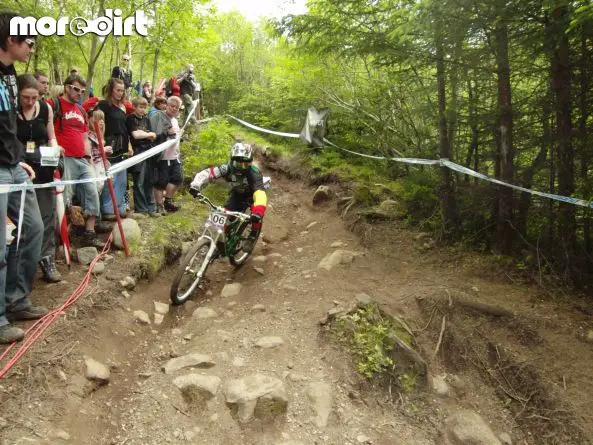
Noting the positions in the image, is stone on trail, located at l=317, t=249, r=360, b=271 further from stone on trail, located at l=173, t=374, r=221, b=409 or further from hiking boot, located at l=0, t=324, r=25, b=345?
hiking boot, located at l=0, t=324, r=25, b=345

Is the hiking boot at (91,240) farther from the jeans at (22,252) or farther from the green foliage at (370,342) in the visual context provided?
the green foliage at (370,342)

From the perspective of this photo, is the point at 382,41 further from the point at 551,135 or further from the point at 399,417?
the point at 399,417

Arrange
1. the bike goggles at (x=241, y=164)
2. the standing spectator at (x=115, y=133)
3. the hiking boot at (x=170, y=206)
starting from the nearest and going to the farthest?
the standing spectator at (x=115, y=133)
the bike goggles at (x=241, y=164)
the hiking boot at (x=170, y=206)

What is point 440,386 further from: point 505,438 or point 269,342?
point 269,342

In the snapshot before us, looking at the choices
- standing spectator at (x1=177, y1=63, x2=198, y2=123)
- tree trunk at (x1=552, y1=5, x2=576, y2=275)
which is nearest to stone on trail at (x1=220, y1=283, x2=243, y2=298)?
tree trunk at (x1=552, y1=5, x2=576, y2=275)

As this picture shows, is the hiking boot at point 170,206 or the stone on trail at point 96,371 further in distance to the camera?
the hiking boot at point 170,206

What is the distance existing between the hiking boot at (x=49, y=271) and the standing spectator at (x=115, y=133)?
5.50ft

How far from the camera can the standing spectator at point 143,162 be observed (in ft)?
22.0

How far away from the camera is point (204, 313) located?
17.7 ft

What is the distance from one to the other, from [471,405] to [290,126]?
1147 cm

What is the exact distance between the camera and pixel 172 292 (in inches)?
210

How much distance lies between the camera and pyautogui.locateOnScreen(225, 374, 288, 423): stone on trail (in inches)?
143

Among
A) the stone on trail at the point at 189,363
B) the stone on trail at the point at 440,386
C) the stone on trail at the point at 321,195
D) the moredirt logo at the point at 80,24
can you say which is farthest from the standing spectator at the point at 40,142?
the stone on trail at the point at 321,195

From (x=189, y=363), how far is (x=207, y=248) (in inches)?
77.0
